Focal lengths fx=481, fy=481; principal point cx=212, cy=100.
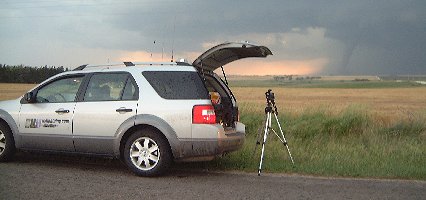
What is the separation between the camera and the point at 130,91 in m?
7.33

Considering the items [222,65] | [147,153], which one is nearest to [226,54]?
[222,65]

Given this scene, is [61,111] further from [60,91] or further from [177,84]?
[177,84]

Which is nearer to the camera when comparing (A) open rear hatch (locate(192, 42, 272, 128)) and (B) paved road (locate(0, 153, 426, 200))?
(B) paved road (locate(0, 153, 426, 200))

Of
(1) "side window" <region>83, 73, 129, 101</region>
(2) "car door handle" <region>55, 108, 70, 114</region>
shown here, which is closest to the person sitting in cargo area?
(1) "side window" <region>83, 73, 129, 101</region>

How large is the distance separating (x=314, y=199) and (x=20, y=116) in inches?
197

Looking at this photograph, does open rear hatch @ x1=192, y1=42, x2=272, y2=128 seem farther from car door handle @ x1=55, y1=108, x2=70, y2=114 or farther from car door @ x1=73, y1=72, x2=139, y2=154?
car door handle @ x1=55, y1=108, x2=70, y2=114

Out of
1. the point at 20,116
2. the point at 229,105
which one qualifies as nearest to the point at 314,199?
the point at 229,105

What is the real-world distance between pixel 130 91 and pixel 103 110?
50 cm

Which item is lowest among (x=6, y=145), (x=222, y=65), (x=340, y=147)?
(x=340, y=147)

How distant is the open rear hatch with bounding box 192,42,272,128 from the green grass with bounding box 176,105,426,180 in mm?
1000

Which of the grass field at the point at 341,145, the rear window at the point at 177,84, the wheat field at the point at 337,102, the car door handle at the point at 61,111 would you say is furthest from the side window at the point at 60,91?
the wheat field at the point at 337,102

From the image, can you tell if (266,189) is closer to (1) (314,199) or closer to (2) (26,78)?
(1) (314,199)

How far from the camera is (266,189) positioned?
646 centimetres

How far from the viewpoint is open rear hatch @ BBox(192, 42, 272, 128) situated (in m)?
7.57
